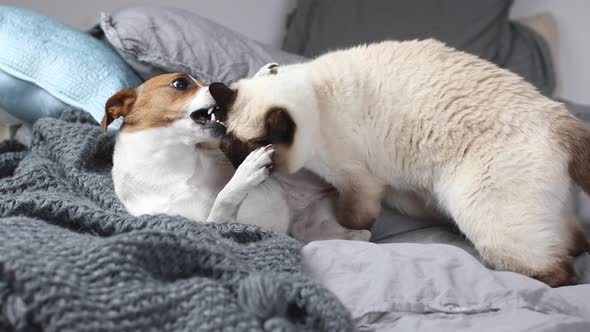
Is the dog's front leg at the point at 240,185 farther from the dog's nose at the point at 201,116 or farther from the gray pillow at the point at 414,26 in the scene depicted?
the gray pillow at the point at 414,26

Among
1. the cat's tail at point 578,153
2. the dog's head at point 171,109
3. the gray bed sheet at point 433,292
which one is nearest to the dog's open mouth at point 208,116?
the dog's head at point 171,109

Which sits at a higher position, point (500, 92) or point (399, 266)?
point (500, 92)

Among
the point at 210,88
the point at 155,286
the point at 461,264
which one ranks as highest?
the point at 210,88

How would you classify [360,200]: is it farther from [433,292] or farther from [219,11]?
[219,11]

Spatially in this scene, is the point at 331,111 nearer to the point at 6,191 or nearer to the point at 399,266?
the point at 399,266

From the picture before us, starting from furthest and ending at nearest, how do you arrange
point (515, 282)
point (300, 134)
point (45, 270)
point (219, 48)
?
point (219, 48) → point (300, 134) → point (515, 282) → point (45, 270)

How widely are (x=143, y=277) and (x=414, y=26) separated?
2.06 m

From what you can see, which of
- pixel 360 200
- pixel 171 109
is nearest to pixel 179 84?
pixel 171 109

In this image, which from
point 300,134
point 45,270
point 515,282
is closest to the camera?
point 45,270

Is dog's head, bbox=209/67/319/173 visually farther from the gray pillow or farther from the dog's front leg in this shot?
the gray pillow

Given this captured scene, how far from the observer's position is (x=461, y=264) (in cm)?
104

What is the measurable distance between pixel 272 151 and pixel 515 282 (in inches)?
23.5

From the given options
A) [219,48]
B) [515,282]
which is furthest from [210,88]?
[515,282]

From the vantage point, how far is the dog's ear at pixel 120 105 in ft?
4.32
